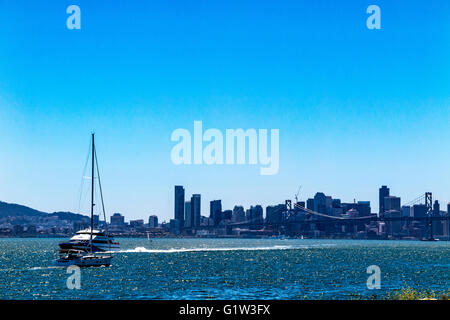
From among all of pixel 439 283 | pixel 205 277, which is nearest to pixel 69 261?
pixel 205 277

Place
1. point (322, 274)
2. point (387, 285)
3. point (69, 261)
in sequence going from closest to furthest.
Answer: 1. point (387, 285)
2. point (322, 274)
3. point (69, 261)

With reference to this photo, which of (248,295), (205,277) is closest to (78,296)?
(248,295)
